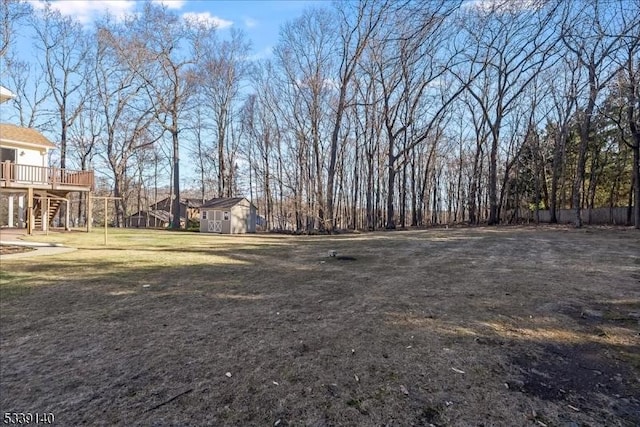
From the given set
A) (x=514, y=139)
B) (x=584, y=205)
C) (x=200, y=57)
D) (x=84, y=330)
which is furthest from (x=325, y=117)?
(x=84, y=330)

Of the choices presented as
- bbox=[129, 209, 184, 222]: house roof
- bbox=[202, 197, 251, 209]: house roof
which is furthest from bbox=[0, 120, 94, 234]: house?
bbox=[129, 209, 184, 222]: house roof

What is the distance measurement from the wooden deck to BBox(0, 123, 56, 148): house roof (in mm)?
2858

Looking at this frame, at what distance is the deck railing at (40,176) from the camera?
1360 centimetres

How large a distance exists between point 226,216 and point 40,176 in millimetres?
11409

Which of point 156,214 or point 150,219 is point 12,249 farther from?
point 150,219

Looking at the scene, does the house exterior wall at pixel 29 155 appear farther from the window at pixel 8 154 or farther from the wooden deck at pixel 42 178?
the wooden deck at pixel 42 178

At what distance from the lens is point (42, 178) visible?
49.3 ft

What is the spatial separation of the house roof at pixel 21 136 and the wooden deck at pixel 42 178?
113 inches

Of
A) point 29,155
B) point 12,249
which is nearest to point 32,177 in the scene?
point 29,155

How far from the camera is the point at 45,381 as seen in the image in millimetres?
2707

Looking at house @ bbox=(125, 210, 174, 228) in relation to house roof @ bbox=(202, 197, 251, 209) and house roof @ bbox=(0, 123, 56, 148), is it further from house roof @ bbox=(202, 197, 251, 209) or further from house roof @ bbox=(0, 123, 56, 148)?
house roof @ bbox=(0, 123, 56, 148)

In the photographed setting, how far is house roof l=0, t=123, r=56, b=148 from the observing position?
53.4 feet

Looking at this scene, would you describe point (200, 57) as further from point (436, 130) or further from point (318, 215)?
point (436, 130)

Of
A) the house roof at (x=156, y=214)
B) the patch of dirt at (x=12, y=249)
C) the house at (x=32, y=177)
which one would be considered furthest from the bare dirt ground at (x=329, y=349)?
the house roof at (x=156, y=214)
